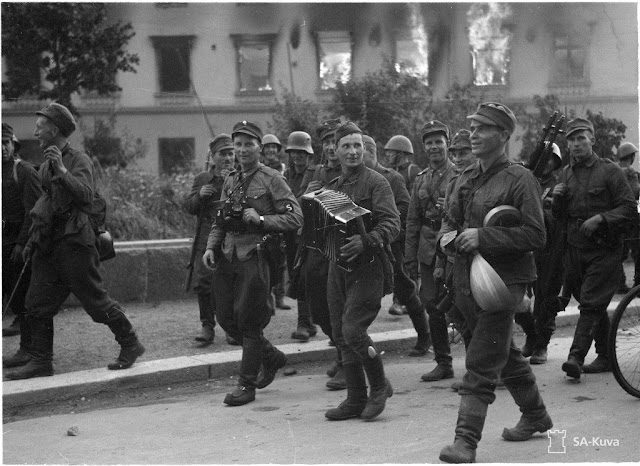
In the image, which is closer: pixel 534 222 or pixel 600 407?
pixel 534 222

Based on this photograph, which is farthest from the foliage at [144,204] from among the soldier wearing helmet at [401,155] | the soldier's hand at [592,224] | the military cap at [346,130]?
the soldier's hand at [592,224]

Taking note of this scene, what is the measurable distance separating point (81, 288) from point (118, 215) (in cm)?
527

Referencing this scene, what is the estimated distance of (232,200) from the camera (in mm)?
6645

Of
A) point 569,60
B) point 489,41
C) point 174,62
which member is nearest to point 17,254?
point 174,62

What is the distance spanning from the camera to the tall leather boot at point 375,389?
5973 millimetres

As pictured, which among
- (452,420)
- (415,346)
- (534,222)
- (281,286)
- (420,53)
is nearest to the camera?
(534,222)

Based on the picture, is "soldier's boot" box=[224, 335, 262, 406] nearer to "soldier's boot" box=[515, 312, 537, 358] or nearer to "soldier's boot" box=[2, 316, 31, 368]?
"soldier's boot" box=[2, 316, 31, 368]

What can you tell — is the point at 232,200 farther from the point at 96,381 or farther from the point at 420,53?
the point at 420,53

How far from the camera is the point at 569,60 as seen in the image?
38.8ft

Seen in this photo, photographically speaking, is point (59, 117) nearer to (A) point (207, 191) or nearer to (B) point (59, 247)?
(B) point (59, 247)

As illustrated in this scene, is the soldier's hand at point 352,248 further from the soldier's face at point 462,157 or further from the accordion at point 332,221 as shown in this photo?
the soldier's face at point 462,157

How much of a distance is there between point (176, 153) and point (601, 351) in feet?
31.5

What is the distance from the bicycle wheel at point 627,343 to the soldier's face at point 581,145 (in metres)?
1.25

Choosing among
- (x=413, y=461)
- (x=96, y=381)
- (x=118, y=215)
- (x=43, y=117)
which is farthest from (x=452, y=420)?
(x=118, y=215)
